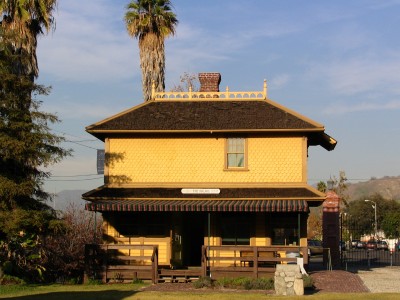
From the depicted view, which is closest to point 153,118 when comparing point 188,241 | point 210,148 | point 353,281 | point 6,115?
point 210,148

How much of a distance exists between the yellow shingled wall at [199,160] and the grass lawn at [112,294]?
659cm

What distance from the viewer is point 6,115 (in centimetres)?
2320

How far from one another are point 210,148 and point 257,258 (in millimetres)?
5862

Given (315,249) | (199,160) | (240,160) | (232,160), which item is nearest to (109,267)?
(199,160)

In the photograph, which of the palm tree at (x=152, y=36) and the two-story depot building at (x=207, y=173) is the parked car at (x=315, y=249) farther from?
the palm tree at (x=152, y=36)

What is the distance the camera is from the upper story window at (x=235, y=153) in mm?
28578

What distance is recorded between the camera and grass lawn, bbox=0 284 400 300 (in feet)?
65.7

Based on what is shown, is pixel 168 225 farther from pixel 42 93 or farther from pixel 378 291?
pixel 378 291

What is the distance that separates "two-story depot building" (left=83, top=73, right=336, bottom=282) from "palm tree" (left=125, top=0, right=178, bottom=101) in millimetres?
11639

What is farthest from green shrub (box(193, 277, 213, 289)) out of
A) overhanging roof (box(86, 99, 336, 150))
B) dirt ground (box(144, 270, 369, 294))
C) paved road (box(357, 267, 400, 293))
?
overhanging roof (box(86, 99, 336, 150))

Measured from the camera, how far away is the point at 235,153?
28.6 m

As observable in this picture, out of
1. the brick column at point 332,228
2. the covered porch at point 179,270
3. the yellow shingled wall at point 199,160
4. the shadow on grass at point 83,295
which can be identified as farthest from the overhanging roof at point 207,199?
the brick column at point 332,228

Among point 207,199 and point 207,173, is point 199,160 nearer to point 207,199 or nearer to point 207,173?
point 207,173

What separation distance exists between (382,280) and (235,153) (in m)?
7.40
